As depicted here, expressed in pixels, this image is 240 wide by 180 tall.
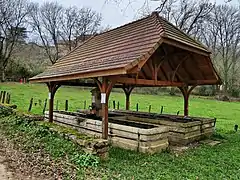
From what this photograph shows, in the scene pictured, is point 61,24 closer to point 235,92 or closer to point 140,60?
point 235,92

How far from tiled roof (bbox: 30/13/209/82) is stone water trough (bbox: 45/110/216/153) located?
1557 mm

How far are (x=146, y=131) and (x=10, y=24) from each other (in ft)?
97.7

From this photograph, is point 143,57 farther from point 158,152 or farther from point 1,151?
point 1,151

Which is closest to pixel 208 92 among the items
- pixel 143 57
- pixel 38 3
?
pixel 38 3

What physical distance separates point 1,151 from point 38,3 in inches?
1261

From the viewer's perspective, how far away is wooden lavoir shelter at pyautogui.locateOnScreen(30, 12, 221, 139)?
19.4ft

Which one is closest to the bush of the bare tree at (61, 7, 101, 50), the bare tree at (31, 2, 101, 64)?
the bare tree at (61, 7, 101, 50)

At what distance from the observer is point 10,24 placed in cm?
3077

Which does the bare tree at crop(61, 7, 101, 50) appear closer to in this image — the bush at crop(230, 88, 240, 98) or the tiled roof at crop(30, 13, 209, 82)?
the bush at crop(230, 88, 240, 98)

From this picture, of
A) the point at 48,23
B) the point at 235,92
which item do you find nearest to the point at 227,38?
the point at 235,92

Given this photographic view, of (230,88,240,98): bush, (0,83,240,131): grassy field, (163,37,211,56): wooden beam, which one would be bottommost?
(0,83,240,131): grassy field

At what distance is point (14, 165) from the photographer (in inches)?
197

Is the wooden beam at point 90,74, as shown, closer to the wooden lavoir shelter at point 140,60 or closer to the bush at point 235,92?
the wooden lavoir shelter at point 140,60

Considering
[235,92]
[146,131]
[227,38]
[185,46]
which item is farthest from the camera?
[235,92]
